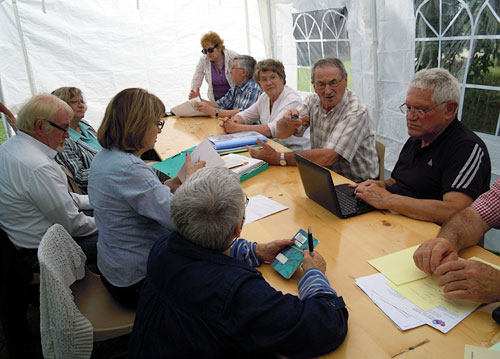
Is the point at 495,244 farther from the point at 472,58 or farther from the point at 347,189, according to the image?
the point at 347,189

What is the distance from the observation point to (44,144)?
2.04 m

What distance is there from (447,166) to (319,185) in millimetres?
606

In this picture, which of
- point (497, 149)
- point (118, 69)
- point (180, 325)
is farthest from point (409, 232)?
point (118, 69)

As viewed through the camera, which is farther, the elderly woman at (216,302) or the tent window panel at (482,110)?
the tent window panel at (482,110)

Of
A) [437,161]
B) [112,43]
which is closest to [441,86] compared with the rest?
[437,161]

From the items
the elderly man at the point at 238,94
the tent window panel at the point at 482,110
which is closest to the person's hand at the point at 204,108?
the elderly man at the point at 238,94

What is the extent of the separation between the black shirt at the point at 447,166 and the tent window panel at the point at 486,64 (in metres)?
1.02

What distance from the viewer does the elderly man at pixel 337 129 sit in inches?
89.4

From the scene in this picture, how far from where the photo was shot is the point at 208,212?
36.2 inches

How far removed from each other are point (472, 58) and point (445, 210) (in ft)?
5.37

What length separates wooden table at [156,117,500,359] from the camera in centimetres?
88

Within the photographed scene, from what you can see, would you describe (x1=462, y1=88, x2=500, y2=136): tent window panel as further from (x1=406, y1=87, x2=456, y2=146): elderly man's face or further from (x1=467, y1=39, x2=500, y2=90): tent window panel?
(x1=406, y1=87, x2=456, y2=146): elderly man's face

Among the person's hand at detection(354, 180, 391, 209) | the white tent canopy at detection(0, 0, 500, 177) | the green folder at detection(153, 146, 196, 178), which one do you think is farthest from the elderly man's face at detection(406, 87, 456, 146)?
the white tent canopy at detection(0, 0, 500, 177)

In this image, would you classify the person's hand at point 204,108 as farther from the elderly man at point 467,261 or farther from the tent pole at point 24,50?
the elderly man at point 467,261
